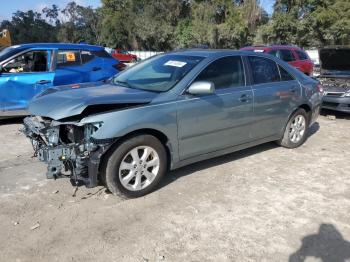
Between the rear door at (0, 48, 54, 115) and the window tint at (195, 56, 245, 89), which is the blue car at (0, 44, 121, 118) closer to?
the rear door at (0, 48, 54, 115)

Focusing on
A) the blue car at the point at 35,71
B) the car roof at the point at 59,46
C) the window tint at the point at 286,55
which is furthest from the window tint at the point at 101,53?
the window tint at the point at 286,55

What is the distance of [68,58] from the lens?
8.21 metres

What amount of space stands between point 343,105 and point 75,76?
19.9 feet

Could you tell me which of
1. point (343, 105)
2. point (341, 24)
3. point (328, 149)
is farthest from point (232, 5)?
point (328, 149)

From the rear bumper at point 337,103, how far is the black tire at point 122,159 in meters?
5.94

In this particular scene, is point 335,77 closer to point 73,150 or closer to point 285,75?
point 285,75

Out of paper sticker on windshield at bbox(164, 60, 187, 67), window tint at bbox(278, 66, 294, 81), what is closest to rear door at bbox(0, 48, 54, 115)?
paper sticker on windshield at bbox(164, 60, 187, 67)

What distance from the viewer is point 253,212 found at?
13.5 ft

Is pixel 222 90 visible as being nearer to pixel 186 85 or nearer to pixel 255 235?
pixel 186 85

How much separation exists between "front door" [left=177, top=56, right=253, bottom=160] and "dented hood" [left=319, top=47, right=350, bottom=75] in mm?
5667

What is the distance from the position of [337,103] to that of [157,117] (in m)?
6.13

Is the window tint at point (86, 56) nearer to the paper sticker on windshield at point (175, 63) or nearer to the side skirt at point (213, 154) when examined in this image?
the paper sticker on windshield at point (175, 63)

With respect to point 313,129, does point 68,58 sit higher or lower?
higher

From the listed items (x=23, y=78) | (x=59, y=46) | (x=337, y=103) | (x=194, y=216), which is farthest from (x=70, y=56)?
(x=337, y=103)
